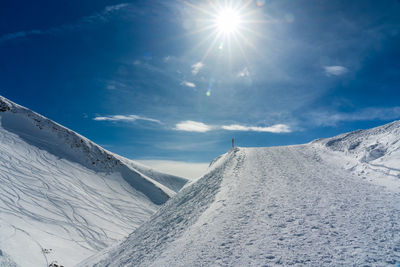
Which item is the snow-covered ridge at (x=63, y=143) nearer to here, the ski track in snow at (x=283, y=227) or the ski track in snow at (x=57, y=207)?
the ski track in snow at (x=57, y=207)

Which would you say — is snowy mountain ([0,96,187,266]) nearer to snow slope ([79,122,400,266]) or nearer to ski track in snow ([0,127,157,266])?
ski track in snow ([0,127,157,266])

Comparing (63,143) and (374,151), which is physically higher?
(63,143)

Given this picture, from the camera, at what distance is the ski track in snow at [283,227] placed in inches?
200

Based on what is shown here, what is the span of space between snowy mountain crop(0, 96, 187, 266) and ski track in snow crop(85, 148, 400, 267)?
7.25m

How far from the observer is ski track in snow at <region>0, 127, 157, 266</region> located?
46.9 ft

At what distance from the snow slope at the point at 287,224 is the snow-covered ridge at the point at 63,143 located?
29.5 metres

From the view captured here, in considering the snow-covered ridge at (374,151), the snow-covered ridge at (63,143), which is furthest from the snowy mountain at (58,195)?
the snow-covered ridge at (374,151)

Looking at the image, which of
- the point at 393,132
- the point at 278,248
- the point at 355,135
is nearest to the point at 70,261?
the point at 278,248

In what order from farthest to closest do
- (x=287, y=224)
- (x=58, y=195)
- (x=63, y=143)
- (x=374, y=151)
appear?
(x=63, y=143) → (x=58, y=195) → (x=374, y=151) → (x=287, y=224)

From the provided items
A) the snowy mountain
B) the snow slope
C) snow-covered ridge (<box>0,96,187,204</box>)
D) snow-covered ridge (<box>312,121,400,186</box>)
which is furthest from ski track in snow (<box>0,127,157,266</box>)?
snow-covered ridge (<box>312,121,400,186</box>)

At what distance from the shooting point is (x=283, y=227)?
6.28 metres

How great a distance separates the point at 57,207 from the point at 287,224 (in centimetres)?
2257

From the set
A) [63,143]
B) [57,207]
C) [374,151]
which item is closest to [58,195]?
[57,207]

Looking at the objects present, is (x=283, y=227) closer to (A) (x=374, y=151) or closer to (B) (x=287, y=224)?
(B) (x=287, y=224)
